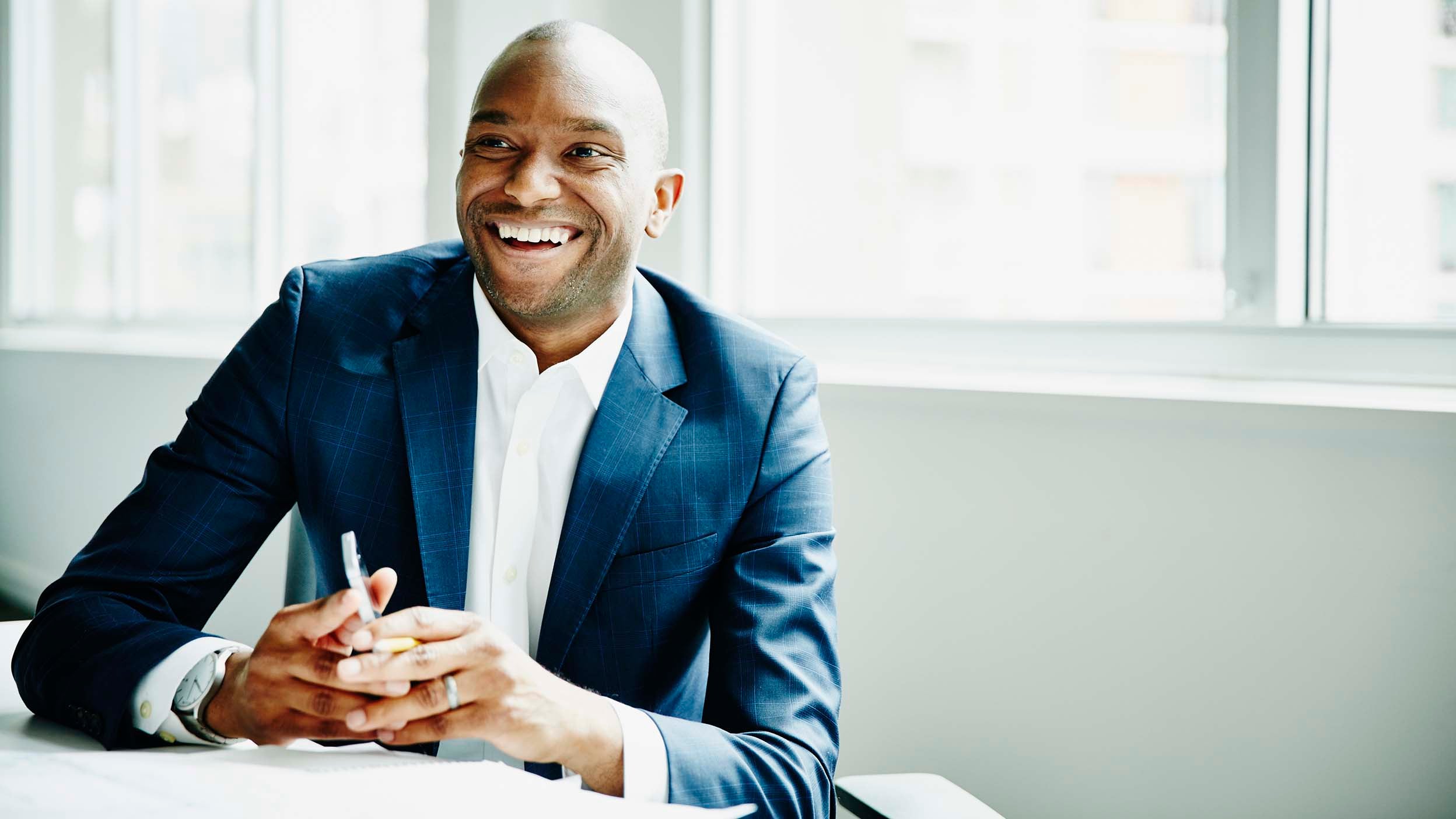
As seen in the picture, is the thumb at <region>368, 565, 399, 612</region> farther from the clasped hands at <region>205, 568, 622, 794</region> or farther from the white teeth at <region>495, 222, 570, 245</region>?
the white teeth at <region>495, 222, 570, 245</region>

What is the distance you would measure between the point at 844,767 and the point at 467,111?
167cm

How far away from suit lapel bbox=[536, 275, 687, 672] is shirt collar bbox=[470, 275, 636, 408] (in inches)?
1.9

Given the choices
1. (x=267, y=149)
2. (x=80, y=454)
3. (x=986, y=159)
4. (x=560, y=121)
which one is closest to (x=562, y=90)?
(x=560, y=121)

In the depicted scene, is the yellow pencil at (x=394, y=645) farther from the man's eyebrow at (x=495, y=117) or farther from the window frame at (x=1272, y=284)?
the window frame at (x=1272, y=284)

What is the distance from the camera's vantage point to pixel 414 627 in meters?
1.04

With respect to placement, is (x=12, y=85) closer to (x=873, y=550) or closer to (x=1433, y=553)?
(x=873, y=550)

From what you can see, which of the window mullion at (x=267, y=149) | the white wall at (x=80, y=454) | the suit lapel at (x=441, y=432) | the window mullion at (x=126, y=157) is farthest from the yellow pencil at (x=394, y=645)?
the window mullion at (x=126, y=157)

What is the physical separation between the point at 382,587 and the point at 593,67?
0.74 metres

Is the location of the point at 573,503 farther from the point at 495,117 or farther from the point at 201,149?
the point at 201,149

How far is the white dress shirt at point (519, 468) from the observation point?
146cm

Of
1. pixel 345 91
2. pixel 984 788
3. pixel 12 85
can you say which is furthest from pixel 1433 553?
pixel 12 85

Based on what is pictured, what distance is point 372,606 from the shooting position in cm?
110

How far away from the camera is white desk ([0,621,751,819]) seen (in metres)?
0.84

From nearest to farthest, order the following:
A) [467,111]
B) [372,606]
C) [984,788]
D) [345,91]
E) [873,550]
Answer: [372,606]
[984,788]
[873,550]
[467,111]
[345,91]
